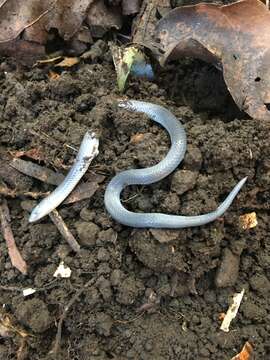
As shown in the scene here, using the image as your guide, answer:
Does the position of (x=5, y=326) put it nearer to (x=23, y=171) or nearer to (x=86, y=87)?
(x=23, y=171)

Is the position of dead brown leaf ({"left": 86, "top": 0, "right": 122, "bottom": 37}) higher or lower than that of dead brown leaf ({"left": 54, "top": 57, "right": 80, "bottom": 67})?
higher

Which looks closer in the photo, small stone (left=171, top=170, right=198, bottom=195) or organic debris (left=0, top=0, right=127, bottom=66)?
small stone (left=171, top=170, right=198, bottom=195)

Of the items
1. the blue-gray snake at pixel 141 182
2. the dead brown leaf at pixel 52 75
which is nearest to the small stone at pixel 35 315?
the blue-gray snake at pixel 141 182

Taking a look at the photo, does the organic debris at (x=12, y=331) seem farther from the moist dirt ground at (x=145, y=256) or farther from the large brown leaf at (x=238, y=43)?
the large brown leaf at (x=238, y=43)

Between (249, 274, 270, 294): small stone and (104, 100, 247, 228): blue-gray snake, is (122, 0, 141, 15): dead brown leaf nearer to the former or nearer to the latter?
(104, 100, 247, 228): blue-gray snake

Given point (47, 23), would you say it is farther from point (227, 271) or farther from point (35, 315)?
point (227, 271)

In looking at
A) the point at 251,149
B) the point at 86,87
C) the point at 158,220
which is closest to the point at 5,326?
the point at 158,220

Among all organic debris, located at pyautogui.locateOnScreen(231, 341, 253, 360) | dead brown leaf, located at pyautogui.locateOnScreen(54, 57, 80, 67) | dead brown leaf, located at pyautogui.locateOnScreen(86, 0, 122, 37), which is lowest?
Answer: organic debris, located at pyautogui.locateOnScreen(231, 341, 253, 360)

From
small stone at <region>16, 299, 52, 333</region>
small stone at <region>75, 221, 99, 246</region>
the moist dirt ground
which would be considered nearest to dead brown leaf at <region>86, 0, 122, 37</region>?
the moist dirt ground
